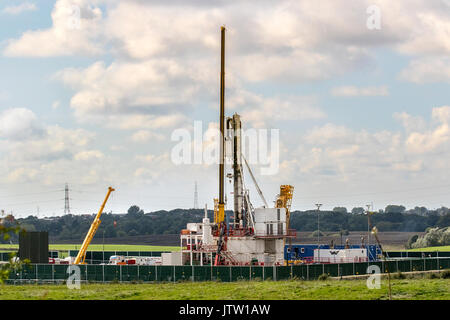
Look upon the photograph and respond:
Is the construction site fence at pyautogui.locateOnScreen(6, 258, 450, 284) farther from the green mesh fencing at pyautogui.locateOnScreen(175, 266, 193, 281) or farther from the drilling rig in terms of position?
the drilling rig

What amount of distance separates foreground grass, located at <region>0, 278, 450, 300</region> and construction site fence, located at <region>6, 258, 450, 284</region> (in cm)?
341

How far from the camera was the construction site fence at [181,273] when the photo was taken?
5938 cm

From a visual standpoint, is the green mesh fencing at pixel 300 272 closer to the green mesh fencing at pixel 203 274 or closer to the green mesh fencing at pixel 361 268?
the green mesh fencing at pixel 361 268

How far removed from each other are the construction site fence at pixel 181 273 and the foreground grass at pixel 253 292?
11.2 ft

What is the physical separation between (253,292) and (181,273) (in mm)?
13918

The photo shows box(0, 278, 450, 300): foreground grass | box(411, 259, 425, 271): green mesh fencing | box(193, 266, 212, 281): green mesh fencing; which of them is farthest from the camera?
box(411, 259, 425, 271): green mesh fencing

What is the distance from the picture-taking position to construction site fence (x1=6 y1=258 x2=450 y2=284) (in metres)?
59.4
